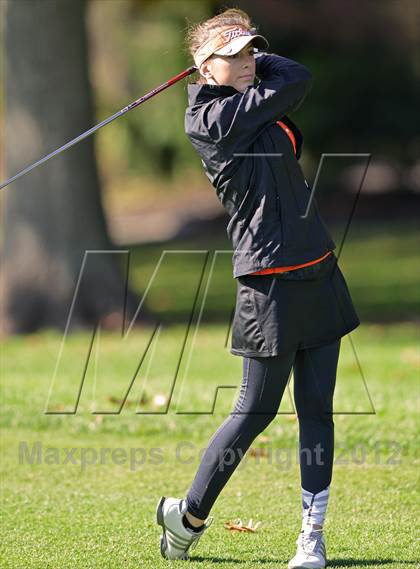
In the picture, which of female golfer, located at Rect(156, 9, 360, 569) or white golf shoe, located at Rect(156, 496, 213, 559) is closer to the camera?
female golfer, located at Rect(156, 9, 360, 569)

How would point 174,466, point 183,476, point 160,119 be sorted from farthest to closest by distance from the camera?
1. point 160,119
2. point 174,466
3. point 183,476

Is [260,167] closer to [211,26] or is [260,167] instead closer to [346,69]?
[211,26]

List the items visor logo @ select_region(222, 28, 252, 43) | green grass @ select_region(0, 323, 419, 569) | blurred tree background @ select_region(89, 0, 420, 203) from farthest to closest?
blurred tree background @ select_region(89, 0, 420, 203) → green grass @ select_region(0, 323, 419, 569) → visor logo @ select_region(222, 28, 252, 43)

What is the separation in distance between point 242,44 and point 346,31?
17.1 metres

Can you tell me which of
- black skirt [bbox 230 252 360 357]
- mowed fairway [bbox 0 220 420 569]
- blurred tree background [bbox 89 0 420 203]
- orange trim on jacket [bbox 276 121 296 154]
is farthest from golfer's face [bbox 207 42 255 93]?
blurred tree background [bbox 89 0 420 203]

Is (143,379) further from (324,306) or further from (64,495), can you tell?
(324,306)

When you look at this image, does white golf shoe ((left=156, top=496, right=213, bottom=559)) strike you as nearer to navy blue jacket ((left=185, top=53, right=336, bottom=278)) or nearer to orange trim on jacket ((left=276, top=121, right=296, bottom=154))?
navy blue jacket ((left=185, top=53, right=336, bottom=278))

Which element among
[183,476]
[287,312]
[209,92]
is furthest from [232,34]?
[183,476]

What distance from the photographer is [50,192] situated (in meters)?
11.8

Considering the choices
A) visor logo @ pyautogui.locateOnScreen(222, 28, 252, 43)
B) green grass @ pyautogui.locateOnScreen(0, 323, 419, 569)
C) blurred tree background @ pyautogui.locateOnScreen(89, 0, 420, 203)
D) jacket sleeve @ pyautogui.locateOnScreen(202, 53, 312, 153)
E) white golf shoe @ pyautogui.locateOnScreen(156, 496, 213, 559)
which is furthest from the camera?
blurred tree background @ pyautogui.locateOnScreen(89, 0, 420, 203)

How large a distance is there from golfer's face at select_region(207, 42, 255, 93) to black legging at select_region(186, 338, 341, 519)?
1.05 meters

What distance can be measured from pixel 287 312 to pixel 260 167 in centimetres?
55

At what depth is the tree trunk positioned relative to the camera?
11633mm

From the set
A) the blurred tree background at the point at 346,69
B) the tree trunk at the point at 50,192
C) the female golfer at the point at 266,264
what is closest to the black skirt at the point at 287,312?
the female golfer at the point at 266,264
